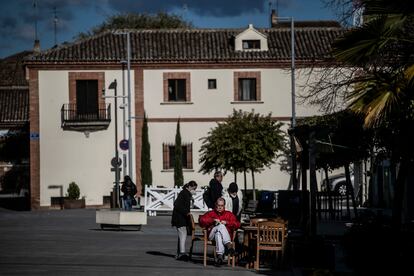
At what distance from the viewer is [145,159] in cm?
5012

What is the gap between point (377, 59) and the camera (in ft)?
53.4

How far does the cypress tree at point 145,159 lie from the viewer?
50.0m

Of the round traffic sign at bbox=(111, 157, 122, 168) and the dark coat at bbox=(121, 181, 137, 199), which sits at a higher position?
the round traffic sign at bbox=(111, 157, 122, 168)

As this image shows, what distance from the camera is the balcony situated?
49844mm

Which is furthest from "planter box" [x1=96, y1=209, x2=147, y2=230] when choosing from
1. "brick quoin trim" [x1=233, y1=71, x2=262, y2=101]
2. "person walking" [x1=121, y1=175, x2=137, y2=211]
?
"brick quoin trim" [x1=233, y1=71, x2=262, y2=101]

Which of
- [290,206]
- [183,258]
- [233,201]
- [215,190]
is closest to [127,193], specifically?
[290,206]

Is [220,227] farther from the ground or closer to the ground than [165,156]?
closer to the ground

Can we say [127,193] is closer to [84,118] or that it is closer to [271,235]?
[84,118]

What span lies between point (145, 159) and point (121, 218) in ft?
65.2

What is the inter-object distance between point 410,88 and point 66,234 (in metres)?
17.1

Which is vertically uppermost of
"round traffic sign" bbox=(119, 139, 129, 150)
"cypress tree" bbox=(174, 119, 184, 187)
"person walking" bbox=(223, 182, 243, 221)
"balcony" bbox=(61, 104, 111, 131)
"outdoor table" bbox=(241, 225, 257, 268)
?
"balcony" bbox=(61, 104, 111, 131)

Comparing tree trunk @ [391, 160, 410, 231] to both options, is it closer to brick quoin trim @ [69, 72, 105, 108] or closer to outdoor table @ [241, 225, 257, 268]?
outdoor table @ [241, 225, 257, 268]

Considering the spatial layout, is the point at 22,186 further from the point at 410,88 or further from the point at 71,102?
the point at 410,88

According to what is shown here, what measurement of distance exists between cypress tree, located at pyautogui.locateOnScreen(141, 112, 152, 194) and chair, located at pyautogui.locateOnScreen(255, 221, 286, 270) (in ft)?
101
